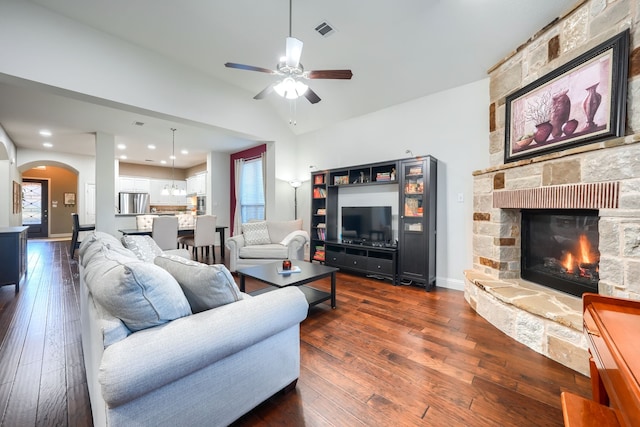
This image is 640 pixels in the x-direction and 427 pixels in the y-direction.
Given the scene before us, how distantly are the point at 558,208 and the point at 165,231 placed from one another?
5.39 m

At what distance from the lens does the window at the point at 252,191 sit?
654 centimetres

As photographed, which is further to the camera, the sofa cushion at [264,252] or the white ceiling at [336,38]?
the sofa cushion at [264,252]

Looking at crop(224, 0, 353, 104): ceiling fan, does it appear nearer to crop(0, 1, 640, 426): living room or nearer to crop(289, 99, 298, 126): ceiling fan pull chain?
crop(0, 1, 640, 426): living room

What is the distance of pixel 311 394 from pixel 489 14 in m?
3.68

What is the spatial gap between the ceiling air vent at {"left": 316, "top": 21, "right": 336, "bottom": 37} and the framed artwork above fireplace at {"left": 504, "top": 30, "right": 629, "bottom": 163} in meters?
2.12

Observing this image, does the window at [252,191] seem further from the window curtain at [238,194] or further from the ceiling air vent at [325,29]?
the ceiling air vent at [325,29]

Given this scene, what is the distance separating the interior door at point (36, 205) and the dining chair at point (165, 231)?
8057mm

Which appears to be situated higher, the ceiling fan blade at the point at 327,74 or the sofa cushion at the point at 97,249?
the ceiling fan blade at the point at 327,74

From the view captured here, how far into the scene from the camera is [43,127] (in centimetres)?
526

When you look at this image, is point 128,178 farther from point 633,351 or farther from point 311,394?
point 633,351

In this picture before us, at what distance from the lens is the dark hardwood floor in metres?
1.41

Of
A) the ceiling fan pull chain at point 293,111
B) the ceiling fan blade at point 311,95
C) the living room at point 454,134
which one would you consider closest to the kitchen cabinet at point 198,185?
the living room at point 454,134

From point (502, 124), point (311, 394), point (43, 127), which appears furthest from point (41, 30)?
point (502, 124)

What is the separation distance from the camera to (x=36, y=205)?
30.7ft
